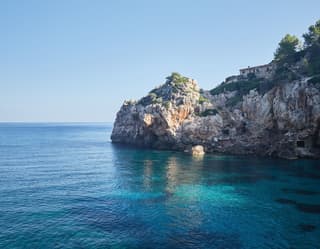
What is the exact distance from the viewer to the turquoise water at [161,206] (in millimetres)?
26594

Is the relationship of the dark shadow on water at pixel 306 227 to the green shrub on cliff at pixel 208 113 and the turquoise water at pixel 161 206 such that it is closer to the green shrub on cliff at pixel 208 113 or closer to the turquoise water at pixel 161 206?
the turquoise water at pixel 161 206

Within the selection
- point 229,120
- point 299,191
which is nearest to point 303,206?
point 299,191

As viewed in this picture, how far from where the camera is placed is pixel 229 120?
308ft

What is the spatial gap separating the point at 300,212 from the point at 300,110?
46.0 m

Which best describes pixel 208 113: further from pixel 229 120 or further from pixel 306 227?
pixel 306 227

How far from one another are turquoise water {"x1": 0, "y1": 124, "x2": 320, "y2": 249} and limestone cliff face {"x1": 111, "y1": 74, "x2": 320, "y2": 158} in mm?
12096

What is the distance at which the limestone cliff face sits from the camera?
240ft

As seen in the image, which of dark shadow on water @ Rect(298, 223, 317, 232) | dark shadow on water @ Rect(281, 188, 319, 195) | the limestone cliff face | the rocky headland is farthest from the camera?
the rocky headland

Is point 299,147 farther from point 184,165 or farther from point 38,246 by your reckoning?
point 38,246

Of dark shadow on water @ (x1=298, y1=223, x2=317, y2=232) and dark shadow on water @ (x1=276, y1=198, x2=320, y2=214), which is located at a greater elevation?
dark shadow on water @ (x1=276, y1=198, x2=320, y2=214)

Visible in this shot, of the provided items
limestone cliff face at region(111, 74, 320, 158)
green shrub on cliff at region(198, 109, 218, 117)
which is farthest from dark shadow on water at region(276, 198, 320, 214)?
green shrub on cliff at region(198, 109, 218, 117)

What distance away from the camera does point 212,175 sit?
56.2m

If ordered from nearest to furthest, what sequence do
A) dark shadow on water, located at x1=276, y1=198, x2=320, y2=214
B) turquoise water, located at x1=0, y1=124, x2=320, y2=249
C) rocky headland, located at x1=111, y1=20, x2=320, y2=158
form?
1. turquoise water, located at x1=0, y1=124, x2=320, y2=249
2. dark shadow on water, located at x1=276, y1=198, x2=320, y2=214
3. rocky headland, located at x1=111, y1=20, x2=320, y2=158

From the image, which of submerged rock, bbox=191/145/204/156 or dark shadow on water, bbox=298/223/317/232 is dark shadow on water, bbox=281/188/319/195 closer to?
dark shadow on water, bbox=298/223/317/232
